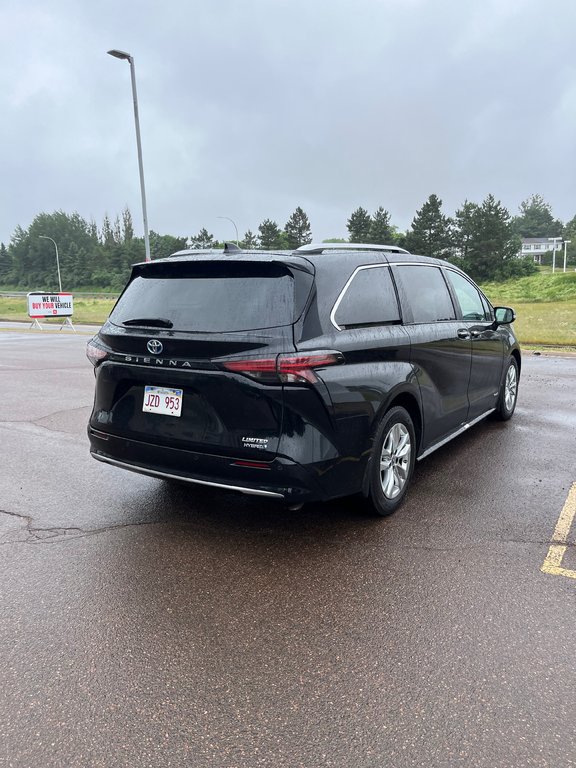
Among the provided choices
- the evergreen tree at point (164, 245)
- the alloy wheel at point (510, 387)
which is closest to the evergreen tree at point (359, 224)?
the evergreen tree at point (164, 245)

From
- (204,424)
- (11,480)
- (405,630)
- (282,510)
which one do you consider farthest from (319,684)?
(11,480)

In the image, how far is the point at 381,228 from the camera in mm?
80562

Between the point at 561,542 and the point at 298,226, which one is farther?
the point at 298,226

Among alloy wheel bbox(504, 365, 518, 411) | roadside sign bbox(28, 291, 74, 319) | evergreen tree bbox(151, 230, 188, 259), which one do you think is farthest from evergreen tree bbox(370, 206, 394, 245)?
alloy wheel bbox(504, 365, 518, 411)

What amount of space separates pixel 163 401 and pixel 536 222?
162m

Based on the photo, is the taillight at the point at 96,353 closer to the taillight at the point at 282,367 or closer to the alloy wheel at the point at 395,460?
the taillight at the point at 282,367

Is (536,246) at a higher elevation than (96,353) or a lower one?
higher

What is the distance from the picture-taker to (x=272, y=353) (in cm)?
326

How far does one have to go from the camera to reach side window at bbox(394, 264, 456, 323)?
4.49 metres

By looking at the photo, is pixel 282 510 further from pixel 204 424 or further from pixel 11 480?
pixel 11 480

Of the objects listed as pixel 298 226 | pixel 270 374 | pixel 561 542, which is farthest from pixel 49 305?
pixel 298 226

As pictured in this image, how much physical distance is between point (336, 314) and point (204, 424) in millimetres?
1030

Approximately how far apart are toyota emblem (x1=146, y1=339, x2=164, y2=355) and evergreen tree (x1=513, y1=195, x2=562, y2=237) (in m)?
151

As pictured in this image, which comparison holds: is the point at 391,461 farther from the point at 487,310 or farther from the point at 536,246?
the point at 536,246
